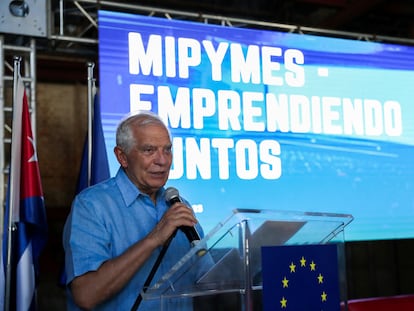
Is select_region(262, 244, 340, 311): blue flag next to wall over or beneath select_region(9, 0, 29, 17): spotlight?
beneath

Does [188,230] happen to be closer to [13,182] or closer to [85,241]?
[85,241]

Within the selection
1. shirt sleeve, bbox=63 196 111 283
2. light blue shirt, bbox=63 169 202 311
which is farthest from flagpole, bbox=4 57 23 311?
shirt sleeve, bbox=63 196 111 283

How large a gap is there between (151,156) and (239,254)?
0.41 m

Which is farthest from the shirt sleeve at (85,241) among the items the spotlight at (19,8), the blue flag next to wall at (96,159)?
the spotlight at (19,8)

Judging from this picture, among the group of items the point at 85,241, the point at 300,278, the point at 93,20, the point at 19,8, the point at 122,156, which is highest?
the point at 93,20

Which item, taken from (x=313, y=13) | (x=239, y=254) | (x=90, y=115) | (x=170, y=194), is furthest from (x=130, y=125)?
(x=313, y=13)

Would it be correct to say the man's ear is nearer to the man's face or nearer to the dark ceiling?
the man's face

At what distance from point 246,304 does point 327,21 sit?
18.1 ft

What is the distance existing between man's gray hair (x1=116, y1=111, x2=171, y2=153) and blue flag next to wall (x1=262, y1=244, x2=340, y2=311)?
0.51 meters

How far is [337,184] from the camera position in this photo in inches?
166

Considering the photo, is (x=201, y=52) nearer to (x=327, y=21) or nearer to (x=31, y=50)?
(x=31, y=50)

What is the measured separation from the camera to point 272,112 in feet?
13.4

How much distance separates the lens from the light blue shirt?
1.51 metres

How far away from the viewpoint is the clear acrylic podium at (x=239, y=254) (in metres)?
1.29
